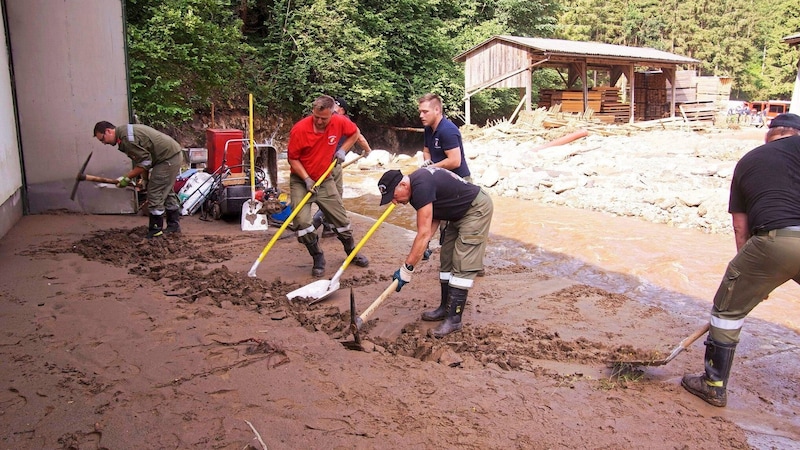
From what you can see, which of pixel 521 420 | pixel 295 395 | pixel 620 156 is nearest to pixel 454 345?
pixel 521 420

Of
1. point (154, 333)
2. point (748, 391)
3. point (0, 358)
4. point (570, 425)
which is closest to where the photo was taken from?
point (570, 425)

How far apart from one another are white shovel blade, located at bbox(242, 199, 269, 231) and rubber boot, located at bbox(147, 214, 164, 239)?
1.18m

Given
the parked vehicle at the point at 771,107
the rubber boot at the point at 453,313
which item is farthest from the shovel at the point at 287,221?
the parked vehicle at the point at 771,107

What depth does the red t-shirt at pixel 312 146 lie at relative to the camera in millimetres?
5867

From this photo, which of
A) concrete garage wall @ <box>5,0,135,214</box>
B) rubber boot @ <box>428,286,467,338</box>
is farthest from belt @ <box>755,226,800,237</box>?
concrete garage wall @ <box>5,0,135,214</box>

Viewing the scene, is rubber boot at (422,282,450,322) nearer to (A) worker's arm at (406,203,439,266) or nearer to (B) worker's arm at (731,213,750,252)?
(A) worker's arm at (406,203,439,266)

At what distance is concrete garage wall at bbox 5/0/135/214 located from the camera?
299 inches

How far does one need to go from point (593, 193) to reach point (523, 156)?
457 centimetres

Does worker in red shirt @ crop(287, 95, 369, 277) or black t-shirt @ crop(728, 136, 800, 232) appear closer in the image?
black t-shirt @ crop(728, 136, 800, 232)

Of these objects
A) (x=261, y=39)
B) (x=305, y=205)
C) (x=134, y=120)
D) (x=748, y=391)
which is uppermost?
(x=261, y=39)

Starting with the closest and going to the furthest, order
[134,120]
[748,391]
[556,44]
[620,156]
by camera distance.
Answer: [748,391] < [134,120] < [620,156] < [556,44]

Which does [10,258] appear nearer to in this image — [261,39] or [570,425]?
[570,425]

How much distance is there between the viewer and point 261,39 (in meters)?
19.7

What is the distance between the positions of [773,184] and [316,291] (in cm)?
353
